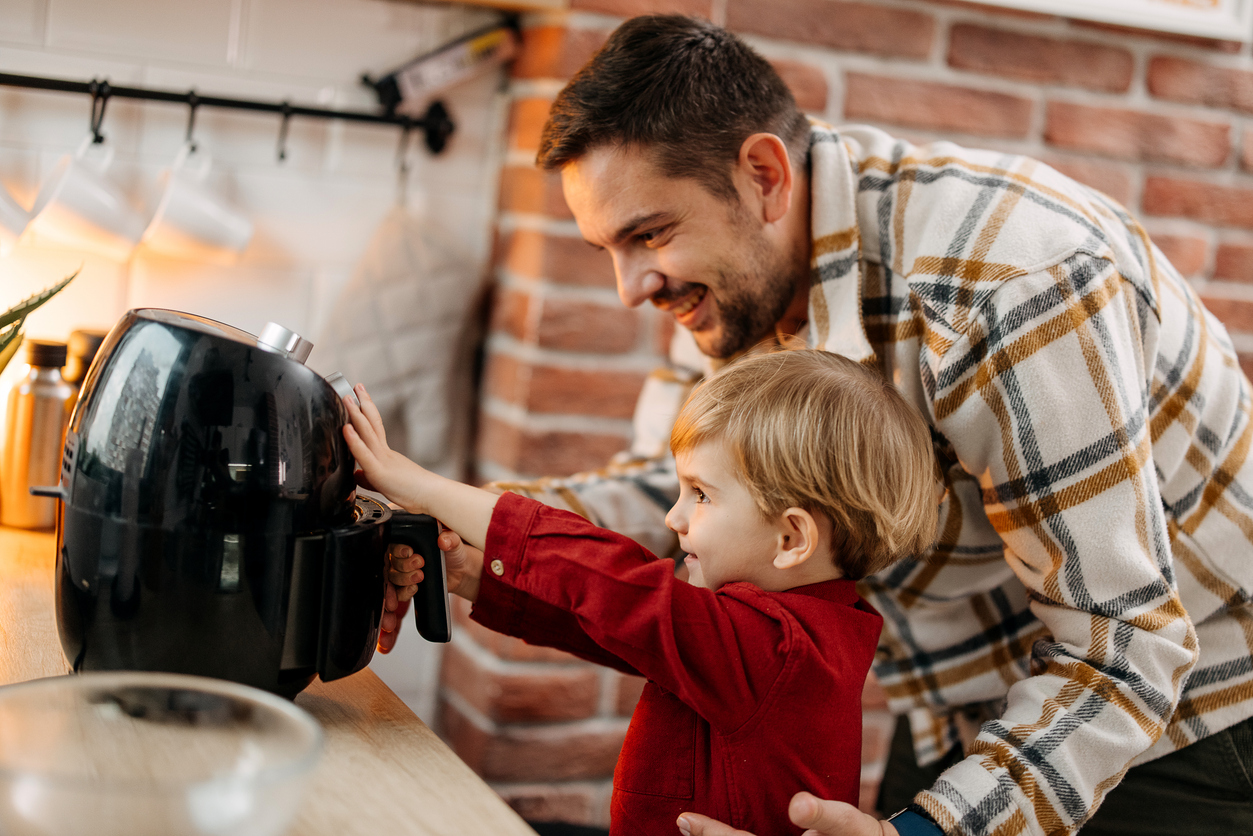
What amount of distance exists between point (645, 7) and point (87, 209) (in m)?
0.67

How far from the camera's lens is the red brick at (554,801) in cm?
140

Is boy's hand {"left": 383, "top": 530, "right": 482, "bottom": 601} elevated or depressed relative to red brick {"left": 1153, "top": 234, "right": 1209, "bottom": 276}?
depressed

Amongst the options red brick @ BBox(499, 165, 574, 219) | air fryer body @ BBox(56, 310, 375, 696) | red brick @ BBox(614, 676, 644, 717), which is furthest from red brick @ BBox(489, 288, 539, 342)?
air fryer body @ BBox(56, 310, 375, 696)

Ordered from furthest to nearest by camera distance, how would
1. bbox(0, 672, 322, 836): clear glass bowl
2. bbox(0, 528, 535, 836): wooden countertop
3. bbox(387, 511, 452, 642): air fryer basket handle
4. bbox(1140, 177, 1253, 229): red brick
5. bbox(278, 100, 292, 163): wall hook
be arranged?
bbox(1140, 177, 1253, 229): red brick
bbox(278, 100, 292, 163): wall hook
bbox(387, 511, 452, 642): air fryer basket handle
bbox(0, 528, 535, 836): wooden countertop
bbox(0, 672, 322, 836): clear glass bowl

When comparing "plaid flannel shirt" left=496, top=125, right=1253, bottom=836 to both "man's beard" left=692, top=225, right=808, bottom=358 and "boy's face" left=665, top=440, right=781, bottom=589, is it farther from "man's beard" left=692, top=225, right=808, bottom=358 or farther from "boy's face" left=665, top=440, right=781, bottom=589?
"boy's face" left=665, top=440, right=781, bottom=589

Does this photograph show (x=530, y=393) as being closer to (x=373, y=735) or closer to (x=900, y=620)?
(x=900, y=620)

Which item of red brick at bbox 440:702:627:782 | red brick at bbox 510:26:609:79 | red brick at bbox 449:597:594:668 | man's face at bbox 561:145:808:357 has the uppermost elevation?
red brick at bbox 510:26:609:79

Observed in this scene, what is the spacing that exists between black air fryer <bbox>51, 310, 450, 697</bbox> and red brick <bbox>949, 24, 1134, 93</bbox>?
3.52 ft

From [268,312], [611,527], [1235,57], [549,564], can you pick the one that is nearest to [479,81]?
[268,312]

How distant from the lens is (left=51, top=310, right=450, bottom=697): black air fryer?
591 mm

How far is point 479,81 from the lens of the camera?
4.48 feet

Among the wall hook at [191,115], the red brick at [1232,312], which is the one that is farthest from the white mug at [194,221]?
the red brick at [1232,312]

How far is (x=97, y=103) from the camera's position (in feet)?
3.91

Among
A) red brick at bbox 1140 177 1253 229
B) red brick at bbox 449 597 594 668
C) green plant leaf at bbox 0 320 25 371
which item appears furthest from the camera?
red brick at bbox 1140 177 1253 229
